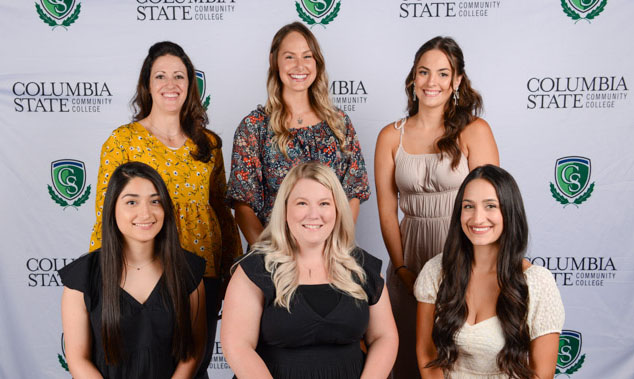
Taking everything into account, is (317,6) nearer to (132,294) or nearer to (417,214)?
(417,214)

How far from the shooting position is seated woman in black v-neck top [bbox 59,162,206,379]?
1843 mm

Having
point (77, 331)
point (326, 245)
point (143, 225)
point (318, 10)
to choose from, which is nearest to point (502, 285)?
point (326, 245)

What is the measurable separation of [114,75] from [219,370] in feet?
6.12

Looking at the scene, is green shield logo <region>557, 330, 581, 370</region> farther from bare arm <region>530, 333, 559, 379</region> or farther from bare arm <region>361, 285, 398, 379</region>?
bare arm <region>361, 285, 398, 379</region>

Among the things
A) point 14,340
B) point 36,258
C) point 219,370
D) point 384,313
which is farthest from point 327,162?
point 14,340

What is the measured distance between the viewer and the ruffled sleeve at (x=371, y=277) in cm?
187

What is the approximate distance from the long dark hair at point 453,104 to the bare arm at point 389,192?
217mm

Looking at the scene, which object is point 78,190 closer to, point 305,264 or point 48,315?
point 48,315

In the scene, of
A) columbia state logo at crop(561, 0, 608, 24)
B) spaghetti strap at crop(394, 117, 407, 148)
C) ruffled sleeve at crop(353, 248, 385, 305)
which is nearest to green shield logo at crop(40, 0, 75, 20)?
spaghetti strap at crop(394, 117, 407, 148)

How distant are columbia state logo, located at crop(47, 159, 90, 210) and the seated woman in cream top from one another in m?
2.22

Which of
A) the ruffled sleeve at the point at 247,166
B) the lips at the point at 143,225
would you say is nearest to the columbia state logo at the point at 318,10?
the ruffled sleeve at the point at 247,166

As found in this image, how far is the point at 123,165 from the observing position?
1927mm

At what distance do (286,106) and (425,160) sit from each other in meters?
0.62

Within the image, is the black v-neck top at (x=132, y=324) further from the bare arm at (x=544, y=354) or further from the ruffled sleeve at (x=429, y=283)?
the bare arm at (x=544, y=354)
